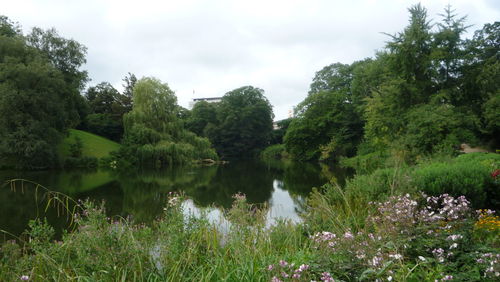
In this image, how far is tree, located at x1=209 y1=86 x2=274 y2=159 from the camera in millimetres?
52438

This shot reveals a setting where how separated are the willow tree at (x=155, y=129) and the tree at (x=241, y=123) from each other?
811 inches

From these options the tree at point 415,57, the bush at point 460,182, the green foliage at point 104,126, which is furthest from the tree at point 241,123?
the bush at point 460,182

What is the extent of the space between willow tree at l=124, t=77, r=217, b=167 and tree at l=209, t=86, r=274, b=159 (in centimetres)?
2060

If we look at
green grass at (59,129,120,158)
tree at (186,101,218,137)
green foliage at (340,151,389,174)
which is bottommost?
green foliage at (340,151,389,174)

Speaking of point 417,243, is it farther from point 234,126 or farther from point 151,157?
point 234,126

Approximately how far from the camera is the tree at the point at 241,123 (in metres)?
52.4

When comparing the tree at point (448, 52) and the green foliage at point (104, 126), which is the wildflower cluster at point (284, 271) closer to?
the tree at point (448, 52)

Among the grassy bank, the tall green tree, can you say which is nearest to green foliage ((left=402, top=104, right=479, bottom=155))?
the grassy bank

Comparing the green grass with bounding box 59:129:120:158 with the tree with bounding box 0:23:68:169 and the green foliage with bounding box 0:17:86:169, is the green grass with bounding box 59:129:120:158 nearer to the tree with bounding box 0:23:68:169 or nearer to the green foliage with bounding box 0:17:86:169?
the green foliage with bounding box 0:17:86:169

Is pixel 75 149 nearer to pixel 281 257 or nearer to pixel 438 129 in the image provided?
pixel 438 129

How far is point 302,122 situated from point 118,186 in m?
25.4

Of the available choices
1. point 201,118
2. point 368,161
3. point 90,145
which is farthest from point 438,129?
point 201,118

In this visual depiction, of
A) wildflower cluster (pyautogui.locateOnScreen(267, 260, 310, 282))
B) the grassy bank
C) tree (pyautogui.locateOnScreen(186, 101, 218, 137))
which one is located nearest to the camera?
wildflower cluster (pyautogui.locateOnScreen(267, 260, 310, 282))

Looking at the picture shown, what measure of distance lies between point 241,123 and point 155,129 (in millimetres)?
23409
